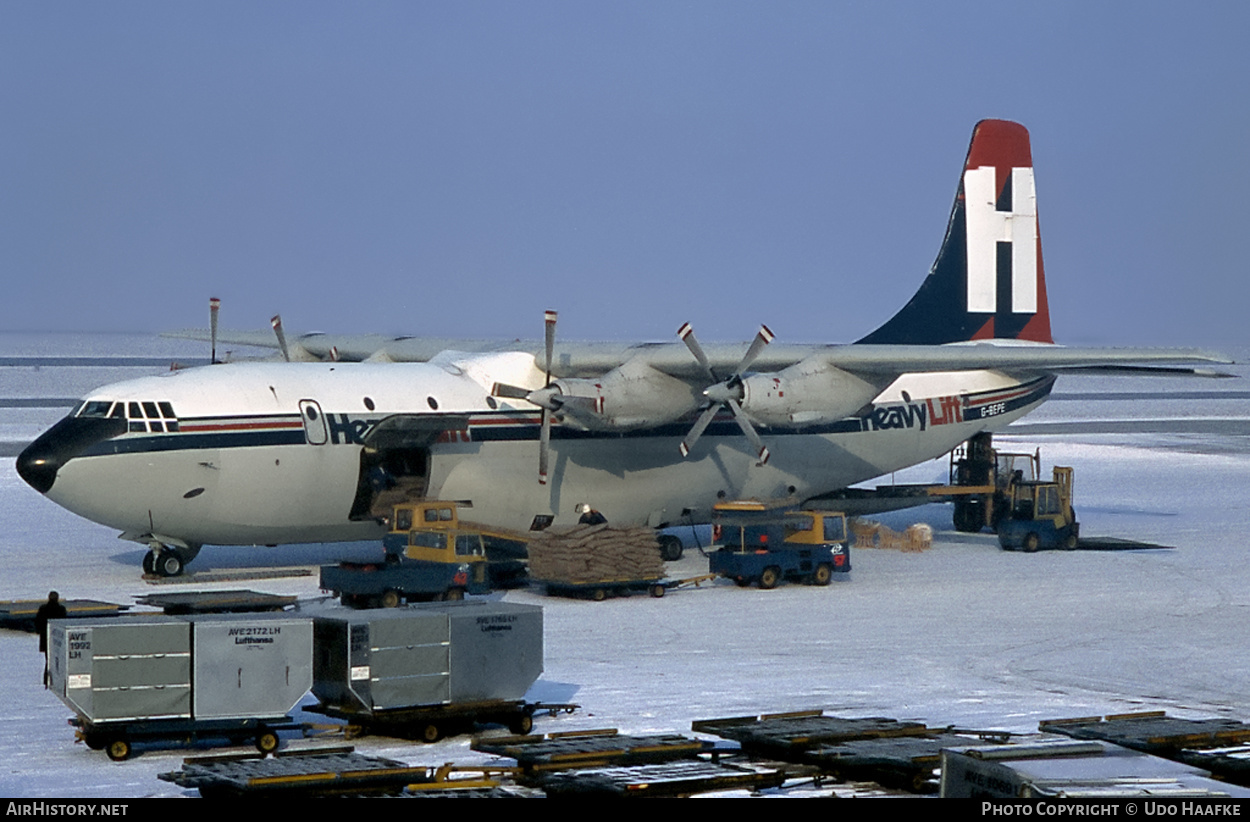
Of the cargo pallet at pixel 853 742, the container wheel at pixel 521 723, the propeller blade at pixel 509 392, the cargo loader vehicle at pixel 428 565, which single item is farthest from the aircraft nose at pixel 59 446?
the cargo pallet at pixel 853 742

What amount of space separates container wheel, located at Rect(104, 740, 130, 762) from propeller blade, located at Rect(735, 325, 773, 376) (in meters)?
15.4

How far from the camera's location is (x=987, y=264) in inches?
1437

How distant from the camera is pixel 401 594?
2433 cm

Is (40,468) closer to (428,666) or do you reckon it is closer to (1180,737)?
(428,666)

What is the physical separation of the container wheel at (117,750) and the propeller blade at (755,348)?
1536 cm

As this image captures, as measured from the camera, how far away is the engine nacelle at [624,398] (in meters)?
28.3

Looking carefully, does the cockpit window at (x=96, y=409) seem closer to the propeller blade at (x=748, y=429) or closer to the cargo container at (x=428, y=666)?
the propeller blade at (x=748, y=429)

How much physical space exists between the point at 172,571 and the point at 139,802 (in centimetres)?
1483

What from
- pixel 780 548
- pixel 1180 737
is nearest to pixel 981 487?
pixel 780 548

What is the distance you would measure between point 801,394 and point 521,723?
13021 millimetres

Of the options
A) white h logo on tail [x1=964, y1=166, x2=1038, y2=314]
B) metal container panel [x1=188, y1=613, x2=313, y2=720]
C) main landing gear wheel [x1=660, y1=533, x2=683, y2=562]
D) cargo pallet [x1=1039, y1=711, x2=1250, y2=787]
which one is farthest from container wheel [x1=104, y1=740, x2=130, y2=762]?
white h logo on tail [x1=964, y1=166, x2=1038, y2=314]

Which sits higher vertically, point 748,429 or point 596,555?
point 748,429

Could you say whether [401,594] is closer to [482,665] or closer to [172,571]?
[172,571]

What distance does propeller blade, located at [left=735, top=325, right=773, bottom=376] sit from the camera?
92.9ft
